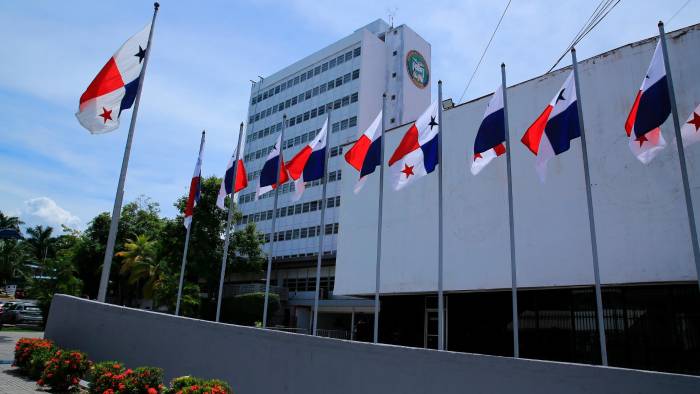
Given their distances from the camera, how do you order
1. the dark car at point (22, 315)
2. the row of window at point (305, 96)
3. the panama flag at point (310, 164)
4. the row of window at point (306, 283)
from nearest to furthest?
the panama flag at point (310, 164), the dark car at point (22, 315), the row of window at point (306, 283), the row of window at point (305, 96)

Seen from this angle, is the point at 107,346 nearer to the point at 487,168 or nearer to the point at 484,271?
the point at 484,271

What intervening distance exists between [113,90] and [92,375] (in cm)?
741

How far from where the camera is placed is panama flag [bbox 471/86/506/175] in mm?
11750

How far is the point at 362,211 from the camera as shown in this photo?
76.2 feet

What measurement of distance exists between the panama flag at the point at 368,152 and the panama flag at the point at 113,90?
6547 millimetres

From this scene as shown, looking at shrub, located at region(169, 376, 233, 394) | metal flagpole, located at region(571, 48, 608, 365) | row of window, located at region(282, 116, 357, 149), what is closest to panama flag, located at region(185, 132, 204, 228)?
shrub, located at region(169, 376, 233, 394)

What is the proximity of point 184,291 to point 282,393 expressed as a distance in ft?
92.1

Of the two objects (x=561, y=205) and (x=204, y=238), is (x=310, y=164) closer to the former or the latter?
(x=561, y=205)

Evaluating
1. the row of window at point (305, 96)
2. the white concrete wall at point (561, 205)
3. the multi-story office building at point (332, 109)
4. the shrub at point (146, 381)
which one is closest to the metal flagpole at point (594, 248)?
the white concrete wall at point (561, 205)

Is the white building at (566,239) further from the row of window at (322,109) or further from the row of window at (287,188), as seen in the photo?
the row of window at (322,109)

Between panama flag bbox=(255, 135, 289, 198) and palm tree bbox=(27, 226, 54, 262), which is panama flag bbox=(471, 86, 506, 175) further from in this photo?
palm tree bbox=(27, 226, 54, 262)

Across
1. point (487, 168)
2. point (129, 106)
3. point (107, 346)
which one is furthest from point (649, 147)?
point (107, 346)

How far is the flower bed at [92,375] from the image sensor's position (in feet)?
27.7

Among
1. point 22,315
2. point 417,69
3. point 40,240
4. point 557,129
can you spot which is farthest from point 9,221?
point 557,129
